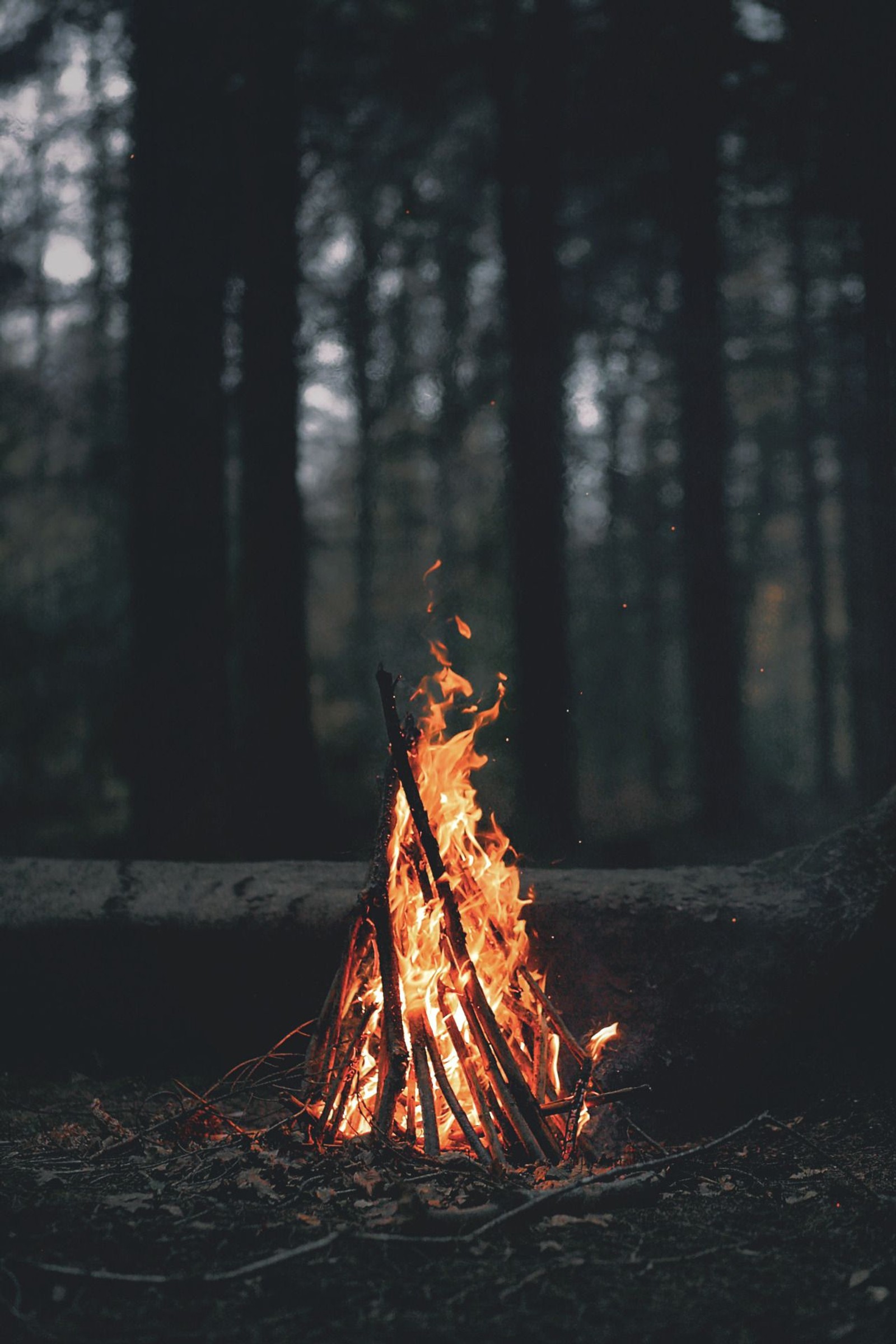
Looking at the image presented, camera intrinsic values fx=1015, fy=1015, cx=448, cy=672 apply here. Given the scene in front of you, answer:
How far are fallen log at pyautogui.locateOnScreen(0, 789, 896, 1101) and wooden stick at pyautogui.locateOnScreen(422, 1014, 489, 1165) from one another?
0.95 meters

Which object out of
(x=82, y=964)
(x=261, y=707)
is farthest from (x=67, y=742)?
(x=82, y=964)

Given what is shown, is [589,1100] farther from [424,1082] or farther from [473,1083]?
[424,1082]

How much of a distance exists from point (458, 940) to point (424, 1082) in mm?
475

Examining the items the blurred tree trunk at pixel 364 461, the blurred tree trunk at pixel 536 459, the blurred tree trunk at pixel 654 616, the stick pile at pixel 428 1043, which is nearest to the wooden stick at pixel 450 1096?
the stick pile at pixel 428 1043

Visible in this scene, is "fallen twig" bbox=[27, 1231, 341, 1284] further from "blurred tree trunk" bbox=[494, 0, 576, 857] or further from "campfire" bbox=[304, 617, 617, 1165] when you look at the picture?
"blurred tree trunk" bbox=[494, 0, 576, 857]

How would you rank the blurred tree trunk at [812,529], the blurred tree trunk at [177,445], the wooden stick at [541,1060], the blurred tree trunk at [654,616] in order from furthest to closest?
A: the blurred tree trunk at [654,616] < the blurred tree trunk at [812,529] < the blurred tree trunk at [177,445] < the wooden stick at [541,1060]

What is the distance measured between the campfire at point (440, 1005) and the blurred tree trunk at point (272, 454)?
169 inches

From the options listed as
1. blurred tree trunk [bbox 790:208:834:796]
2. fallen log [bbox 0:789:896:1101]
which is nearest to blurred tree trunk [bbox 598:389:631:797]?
blurred tree trunk [bbox 790:208:834:796]

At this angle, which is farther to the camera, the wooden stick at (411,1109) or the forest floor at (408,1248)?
the wooden stick at (411,1109)

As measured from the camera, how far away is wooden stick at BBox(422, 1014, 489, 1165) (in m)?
3.21

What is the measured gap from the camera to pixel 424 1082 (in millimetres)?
3385

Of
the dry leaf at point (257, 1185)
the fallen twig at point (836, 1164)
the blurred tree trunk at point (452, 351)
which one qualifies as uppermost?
the blurred tree trunk at point (452, 351)

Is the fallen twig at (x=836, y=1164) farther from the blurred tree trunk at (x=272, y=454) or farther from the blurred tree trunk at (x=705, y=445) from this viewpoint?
the blurred tree trunk at (x=705, y=445)

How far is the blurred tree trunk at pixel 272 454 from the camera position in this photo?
834 centimetres
